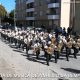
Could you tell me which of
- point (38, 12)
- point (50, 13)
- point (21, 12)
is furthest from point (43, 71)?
point (21, 12)

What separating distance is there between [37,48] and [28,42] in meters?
3.64

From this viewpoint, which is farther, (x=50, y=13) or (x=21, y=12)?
(x=21, y=12)

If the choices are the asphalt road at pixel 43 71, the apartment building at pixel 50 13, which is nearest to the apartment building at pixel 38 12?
the apartment building at pixel 50 13

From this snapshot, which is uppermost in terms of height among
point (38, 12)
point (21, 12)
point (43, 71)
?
point (38, 12)

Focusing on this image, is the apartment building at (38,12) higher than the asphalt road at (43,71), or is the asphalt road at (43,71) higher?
the apartment building at (38,12)

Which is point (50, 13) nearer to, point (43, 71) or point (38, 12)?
point (38, 12)

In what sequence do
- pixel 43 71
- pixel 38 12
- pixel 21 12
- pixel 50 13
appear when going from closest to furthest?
pixel 43 71
pixel 50 13
pixel 38 12
pixel 21 12

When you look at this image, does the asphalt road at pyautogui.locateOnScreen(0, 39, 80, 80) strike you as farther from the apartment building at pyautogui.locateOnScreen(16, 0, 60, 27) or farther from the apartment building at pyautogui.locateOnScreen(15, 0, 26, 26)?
the apartment building at pyautogui.locateOnScreen(15, 0, 26, 26)

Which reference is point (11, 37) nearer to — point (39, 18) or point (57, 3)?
point (57, 3)

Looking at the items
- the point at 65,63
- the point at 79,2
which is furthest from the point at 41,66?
the point at 79,2

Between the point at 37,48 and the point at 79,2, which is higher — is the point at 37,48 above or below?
below

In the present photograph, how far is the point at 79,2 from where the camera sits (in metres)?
51.7

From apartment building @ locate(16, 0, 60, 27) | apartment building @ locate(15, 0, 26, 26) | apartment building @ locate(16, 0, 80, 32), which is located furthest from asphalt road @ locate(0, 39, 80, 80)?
apartment building @ locate(15, 0, 26, 26)

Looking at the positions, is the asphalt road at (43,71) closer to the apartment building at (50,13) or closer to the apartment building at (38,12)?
the apartment building at (50,13)
